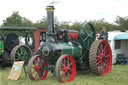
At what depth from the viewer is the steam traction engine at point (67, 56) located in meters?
5.29

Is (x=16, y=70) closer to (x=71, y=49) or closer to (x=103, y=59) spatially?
(x=71, y=49)

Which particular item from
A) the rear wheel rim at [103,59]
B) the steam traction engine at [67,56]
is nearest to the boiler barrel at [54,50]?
the steam traction engine at [67,56]

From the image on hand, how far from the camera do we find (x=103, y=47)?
264 inches

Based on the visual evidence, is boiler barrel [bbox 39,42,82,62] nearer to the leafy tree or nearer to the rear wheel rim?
the rear wheel rim

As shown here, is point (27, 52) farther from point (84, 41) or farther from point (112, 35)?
point (112, 35)

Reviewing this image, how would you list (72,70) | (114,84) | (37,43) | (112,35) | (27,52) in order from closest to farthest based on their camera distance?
(114,84)
(72,70)
(27,52)
(112,35)
(37,43)

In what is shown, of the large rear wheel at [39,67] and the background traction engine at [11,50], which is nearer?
the large rear wheel at [39,67]

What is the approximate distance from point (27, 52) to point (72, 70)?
11.2 ft

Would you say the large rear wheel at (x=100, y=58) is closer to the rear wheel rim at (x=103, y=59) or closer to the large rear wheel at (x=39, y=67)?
the rear wheel rim at (x=103, y=59)

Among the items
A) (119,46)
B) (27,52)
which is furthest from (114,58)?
(27,52)

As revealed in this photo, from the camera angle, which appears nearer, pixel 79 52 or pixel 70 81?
pixel 70 81

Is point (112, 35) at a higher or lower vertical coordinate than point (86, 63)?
higher

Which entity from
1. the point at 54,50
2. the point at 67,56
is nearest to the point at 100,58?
the point at 67,56

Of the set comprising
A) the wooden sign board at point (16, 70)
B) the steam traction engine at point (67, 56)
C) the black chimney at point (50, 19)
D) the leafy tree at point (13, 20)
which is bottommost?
the wooden sign board at point (16, 70)
